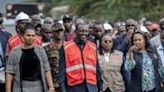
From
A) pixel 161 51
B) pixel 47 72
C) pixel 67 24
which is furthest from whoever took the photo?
pixel 67 24

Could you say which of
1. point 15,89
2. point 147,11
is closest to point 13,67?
point 15,89

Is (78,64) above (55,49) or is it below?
below

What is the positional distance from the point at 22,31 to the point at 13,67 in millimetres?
1020

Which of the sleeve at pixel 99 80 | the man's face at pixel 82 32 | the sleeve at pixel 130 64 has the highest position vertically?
the man's face at pixel 82 32

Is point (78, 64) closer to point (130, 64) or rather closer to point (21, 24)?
point (130, 64)

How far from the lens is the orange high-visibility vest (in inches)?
465

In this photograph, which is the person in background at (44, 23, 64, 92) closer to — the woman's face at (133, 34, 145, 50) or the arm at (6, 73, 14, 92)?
the arm at (6, 73, 14, 92)

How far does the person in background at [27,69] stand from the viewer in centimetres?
1146

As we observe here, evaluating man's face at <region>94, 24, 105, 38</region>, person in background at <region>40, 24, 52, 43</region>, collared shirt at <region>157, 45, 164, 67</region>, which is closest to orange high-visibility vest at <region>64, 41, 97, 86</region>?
collared shirt at <region>157, 45, 164, 67</region>

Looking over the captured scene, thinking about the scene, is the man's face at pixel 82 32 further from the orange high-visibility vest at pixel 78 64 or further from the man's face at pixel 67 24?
the man's face at pixel 67 24

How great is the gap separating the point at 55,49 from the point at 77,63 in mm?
863

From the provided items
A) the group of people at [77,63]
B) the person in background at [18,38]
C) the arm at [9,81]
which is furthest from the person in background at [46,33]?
the arm at [9,81]

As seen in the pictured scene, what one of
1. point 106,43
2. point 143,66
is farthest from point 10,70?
point 143,66

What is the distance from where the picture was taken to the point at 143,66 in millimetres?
12195
